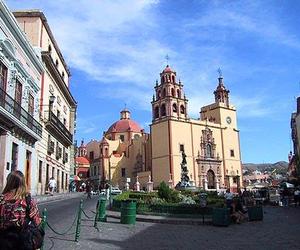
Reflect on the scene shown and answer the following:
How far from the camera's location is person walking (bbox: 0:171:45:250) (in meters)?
4.00

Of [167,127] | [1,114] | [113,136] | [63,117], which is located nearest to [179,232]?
[1,114]

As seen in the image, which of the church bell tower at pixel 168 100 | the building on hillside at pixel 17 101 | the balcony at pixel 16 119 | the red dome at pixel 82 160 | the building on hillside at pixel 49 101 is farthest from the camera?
the red dome at pixel 82 160

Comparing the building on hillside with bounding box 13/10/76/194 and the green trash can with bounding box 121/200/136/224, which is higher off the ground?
the building on hillside with bounding box 13/10/76/194

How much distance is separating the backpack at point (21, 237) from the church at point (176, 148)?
179 feet

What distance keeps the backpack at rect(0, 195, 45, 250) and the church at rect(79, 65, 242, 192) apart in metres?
54.6

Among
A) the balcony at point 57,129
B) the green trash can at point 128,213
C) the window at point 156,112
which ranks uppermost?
the window at point 156,112

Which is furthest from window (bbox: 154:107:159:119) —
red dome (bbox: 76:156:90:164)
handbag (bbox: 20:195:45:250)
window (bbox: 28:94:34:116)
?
handbag (bbox: 20:195:45:250)

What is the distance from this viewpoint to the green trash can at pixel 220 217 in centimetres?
1416

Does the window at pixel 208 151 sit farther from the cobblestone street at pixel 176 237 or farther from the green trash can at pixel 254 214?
the cobblestone street at pixel 176 237

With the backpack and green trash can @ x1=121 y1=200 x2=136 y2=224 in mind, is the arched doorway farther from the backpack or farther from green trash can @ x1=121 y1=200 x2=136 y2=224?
the backpack

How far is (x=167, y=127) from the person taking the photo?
62.7 metres

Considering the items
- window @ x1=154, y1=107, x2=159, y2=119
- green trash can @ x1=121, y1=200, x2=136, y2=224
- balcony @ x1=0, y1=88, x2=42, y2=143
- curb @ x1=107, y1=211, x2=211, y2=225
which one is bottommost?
curb @ x1=107, y1=211, x2=211, y2=225

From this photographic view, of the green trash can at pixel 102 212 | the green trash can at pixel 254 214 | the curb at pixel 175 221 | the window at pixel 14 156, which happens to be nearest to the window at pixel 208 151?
the window at pixel 14 156

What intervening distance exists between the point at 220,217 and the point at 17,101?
13.0 m
